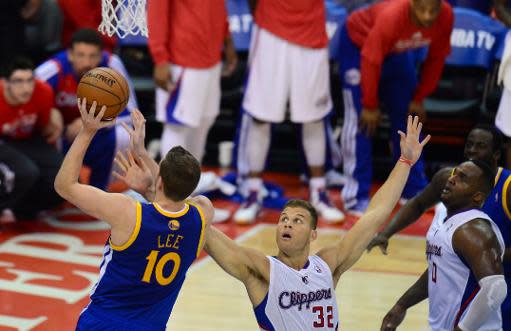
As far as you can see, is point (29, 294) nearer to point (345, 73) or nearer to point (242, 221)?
point (242, 221)

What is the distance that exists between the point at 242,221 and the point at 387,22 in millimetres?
1875

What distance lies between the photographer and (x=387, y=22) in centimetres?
664

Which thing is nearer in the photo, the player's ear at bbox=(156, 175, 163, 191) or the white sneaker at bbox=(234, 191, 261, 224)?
the player's ear at bbox=(156, 175, 163, 191)

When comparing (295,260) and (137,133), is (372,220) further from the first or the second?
(137,133)

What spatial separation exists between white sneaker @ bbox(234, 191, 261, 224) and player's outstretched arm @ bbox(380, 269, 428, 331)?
2.88m

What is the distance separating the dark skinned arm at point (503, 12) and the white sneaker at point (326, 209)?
6.22 feet

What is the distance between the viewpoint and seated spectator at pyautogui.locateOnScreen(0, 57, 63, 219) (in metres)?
6.59

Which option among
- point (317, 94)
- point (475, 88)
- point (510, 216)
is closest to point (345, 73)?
point (317, 94)

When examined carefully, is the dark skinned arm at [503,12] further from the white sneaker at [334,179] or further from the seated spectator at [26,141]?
the seated spectator at [26,141]

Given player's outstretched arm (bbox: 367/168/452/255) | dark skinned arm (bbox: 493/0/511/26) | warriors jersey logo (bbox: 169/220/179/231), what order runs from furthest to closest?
dark skinned arm (bbox: 493/0/511/26)
player's outstretched arm (bbox: 367/168/452/255)
warriors jersey logo (bbox: 169/220/179/231)

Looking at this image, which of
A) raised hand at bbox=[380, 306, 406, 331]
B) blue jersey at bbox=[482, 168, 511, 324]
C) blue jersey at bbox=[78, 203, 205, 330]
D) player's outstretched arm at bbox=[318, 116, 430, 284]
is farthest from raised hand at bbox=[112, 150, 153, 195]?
blue jersey at bbox=[482, 168, 511, 324]

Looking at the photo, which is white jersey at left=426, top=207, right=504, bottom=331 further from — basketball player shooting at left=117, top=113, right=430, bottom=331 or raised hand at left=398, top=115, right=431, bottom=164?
basketball player shooting at left=117, top=113, right=430, bottom=331

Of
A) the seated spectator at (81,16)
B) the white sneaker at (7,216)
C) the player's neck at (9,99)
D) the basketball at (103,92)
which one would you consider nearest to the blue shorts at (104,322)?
the basketball at (103,92)

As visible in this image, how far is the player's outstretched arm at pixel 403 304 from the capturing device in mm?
4262
